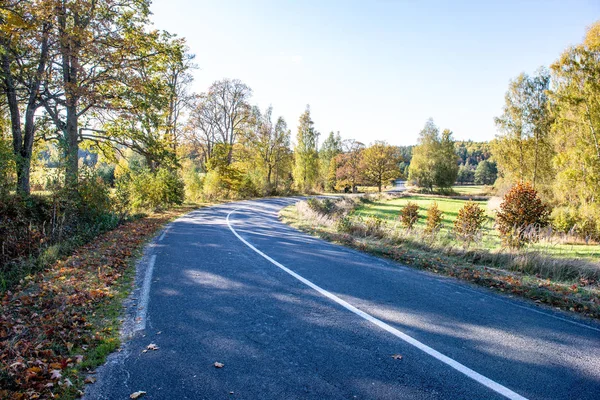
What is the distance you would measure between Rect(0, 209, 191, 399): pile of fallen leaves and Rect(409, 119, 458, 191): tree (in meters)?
58.6

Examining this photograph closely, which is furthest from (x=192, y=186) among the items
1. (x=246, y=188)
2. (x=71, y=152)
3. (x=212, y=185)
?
(x=71, y=152)

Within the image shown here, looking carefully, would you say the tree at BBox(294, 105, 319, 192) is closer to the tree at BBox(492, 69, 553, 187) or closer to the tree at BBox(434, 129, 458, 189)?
the tree at BBox(434, 129, 458, 189)

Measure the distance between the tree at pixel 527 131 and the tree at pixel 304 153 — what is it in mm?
27635

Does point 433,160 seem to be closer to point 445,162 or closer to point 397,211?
point 445,162

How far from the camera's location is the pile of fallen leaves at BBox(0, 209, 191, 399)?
3.00 m

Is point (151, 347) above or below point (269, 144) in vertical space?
below

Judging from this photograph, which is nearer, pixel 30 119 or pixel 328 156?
pixel 30 119

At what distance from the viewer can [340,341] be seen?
381 cm

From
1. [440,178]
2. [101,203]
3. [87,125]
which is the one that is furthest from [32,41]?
[440,178]

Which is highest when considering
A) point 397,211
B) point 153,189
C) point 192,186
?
→ point 192,186

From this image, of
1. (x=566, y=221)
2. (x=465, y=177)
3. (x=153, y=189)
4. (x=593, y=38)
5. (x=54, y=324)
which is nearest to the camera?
(x=54, y=324)

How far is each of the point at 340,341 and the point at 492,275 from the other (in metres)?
4.88

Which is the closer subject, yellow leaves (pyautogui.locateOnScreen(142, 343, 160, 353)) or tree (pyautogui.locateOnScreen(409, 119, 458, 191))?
yellow leaves (pyautogui.locateOnScreen(142, 343, 160, 353))

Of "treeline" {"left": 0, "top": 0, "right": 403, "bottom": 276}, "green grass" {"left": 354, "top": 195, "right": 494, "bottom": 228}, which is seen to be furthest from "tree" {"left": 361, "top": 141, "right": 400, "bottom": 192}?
"treeline" {"left": 0, "top": 0, "right": 403, "bottom": 276}
